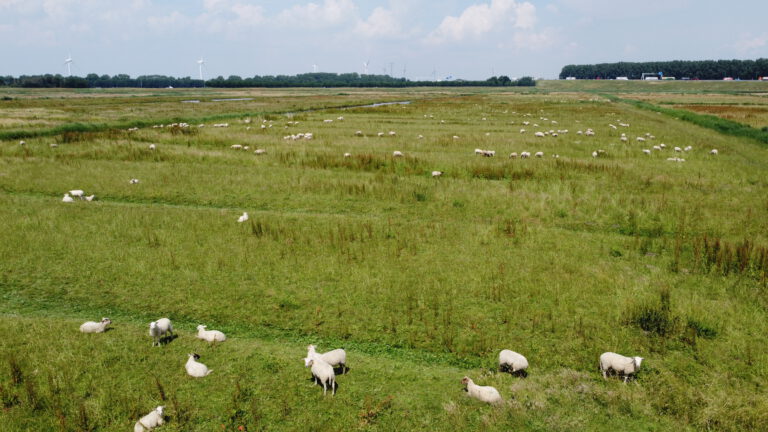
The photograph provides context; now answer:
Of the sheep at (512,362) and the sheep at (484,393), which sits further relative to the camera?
the sheep at (512,362)

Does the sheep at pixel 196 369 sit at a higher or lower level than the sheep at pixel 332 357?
lower

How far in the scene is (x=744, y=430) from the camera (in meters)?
7.07

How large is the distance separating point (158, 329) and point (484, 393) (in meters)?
6.88

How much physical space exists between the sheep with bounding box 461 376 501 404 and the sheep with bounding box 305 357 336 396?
2.49m

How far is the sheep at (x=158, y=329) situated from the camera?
9.24m

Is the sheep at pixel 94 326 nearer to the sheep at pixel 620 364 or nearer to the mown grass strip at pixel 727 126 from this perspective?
the sheep at pixel 620 364

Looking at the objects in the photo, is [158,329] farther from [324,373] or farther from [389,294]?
[389,294]

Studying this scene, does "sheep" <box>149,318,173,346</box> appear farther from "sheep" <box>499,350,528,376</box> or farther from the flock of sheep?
"sheep" <box>499,350,528,376</box>

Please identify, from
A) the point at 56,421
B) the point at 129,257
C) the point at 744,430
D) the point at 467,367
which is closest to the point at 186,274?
the point at 129,257

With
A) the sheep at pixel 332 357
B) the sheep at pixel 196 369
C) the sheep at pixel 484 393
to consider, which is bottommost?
the sheep at pixel 484 393

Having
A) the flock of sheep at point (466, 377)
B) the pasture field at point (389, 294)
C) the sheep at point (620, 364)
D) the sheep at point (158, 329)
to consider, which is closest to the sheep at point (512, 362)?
the flock of sheep at point (466, 377)

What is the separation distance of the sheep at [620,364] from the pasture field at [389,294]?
0.84 ft

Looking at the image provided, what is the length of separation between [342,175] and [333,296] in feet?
46.8

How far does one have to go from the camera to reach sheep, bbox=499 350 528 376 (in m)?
8.48
